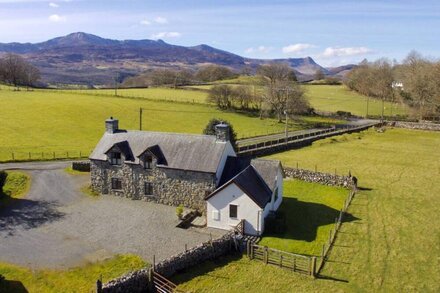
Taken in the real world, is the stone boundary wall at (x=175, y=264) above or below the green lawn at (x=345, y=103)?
below

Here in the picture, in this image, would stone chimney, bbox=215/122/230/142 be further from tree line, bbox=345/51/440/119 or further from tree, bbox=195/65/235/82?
tree, bbox=195/65/235/82

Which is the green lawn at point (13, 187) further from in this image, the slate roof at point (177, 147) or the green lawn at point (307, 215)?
the green lawn at point (307, 215)

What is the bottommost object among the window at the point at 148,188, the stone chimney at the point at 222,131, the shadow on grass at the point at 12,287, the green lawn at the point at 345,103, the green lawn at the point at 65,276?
the shadow on grass at the point at 12,287

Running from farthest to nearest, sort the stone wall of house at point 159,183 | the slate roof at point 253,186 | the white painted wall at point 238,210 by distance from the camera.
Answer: the stone wall of house at point 159,183 < the slate roof at point 253,186 < the white painted wall at point 238,210

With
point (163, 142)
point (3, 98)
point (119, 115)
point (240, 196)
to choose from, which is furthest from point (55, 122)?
point (240, 196)

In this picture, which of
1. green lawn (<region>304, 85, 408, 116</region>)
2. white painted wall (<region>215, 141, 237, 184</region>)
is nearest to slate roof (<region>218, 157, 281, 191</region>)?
white painted wall (<region>215, 141, 237, 184</region>)

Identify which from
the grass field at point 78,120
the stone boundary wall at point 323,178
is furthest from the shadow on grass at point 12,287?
the grass field at point 78,120

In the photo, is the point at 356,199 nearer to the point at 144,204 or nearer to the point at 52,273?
the point at 144,204
